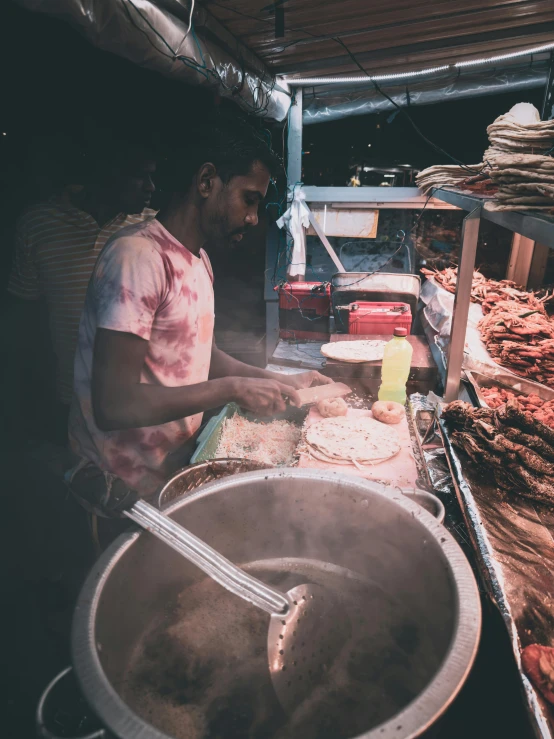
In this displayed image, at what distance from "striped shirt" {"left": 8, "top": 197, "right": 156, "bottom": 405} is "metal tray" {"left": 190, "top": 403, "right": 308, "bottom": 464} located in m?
1.33

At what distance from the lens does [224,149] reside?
6.07 feet

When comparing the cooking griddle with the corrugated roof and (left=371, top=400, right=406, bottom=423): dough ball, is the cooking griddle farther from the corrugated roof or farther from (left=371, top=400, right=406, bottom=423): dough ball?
the corrugated roof

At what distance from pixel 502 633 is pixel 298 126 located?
229 inches

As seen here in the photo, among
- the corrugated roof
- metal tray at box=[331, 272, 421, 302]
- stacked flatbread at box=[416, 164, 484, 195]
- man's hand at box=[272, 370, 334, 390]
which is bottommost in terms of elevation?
man's hand at box=[272, 370, 334, 390]

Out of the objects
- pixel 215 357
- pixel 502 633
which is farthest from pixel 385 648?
pixel 215 357

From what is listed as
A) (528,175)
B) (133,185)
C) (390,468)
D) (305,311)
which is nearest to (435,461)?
(390,468)

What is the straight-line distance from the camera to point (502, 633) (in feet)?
3.88

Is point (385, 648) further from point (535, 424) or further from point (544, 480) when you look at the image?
point (535, 424)

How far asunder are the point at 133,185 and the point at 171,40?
1.03 m

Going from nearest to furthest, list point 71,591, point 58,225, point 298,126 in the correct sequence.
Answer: point 58,225
point 71,591
point 298,126

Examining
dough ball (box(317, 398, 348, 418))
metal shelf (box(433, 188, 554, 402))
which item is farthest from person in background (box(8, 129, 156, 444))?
metal shelf (box(433, 188, 554, 402))

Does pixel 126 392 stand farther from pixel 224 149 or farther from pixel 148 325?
pixel 224 149

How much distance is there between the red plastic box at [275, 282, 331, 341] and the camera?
448 cm

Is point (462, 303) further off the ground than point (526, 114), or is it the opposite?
point (526, 114)
